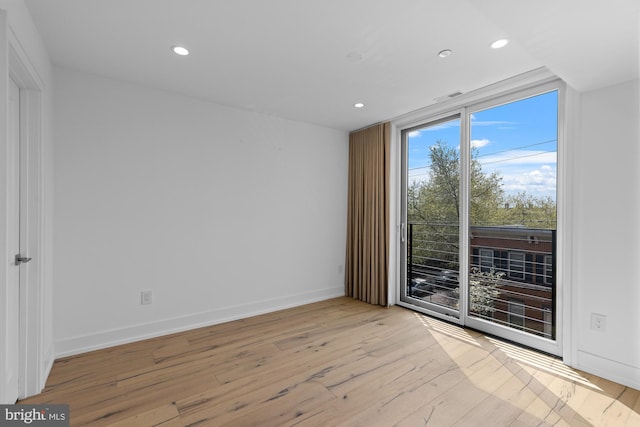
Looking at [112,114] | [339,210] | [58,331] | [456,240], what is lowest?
[58,331]

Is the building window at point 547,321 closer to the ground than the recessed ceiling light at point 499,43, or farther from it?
closer to the ground

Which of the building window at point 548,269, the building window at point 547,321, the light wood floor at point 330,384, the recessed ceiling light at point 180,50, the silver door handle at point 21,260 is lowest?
the light wood floor at point 330,384

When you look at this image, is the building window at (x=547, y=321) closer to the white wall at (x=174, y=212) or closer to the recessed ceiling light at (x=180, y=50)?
the white wall at (x=174, y=212)

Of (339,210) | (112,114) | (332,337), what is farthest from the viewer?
(339,210)

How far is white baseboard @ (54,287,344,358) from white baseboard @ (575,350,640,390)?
2.71 m

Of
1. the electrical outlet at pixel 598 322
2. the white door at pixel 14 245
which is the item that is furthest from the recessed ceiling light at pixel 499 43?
the white door at pixel 14 245

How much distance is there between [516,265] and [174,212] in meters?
3.40

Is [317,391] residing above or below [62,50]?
below

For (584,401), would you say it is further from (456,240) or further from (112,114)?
(112,114)

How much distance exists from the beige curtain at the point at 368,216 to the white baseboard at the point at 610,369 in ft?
6.38

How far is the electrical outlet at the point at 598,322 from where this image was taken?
222 cm

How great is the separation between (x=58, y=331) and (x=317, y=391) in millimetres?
2219

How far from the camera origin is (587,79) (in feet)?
6.95

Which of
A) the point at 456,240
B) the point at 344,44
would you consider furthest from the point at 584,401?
the point at 344,44
